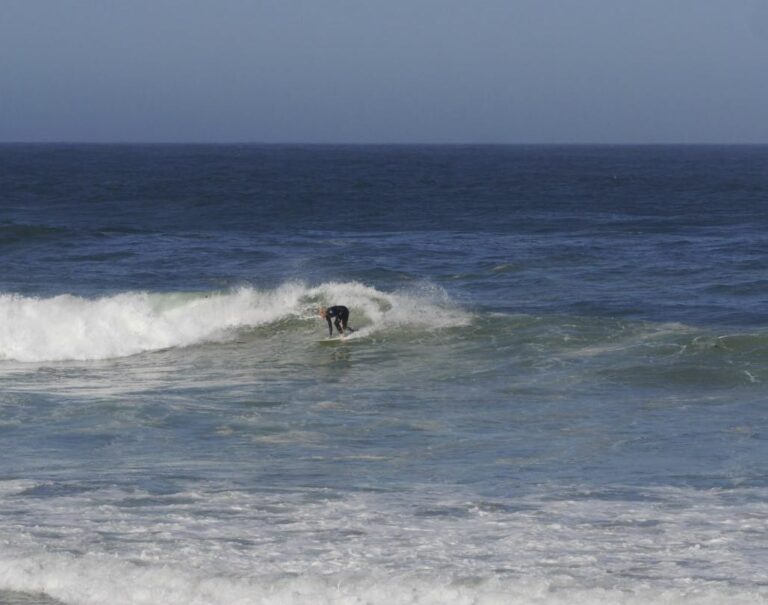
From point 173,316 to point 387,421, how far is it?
10.6 m

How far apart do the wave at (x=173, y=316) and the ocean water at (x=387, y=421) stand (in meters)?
0.08

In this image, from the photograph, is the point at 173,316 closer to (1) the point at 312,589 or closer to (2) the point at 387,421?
(2) the point at 387,421

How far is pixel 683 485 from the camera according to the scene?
1195 centimetres

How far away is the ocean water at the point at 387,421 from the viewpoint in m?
9.50

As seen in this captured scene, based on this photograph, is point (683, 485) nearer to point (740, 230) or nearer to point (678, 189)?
point (740, 230)

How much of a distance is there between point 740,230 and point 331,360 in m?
22.7

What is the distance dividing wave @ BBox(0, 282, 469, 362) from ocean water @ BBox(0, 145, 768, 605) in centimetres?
8

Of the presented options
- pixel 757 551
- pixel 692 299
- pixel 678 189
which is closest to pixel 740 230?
pixel 692 299

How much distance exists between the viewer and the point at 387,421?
1555 cm

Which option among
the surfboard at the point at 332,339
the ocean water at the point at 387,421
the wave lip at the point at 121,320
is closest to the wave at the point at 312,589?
the ocean water at the point at 387,421

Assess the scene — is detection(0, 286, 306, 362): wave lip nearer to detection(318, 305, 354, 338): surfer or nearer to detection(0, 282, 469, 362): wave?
detection(0, 282, 469, 362): wave

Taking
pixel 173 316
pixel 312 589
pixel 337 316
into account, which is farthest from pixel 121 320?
pixel 312 589

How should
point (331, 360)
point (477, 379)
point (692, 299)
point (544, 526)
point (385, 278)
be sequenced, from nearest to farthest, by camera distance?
point (544, 526) → point (477, 379) → point (331, 360) → point (692, 299) → point (385, 278)

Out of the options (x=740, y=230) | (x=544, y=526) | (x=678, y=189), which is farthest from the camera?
(x=678, y=189)
